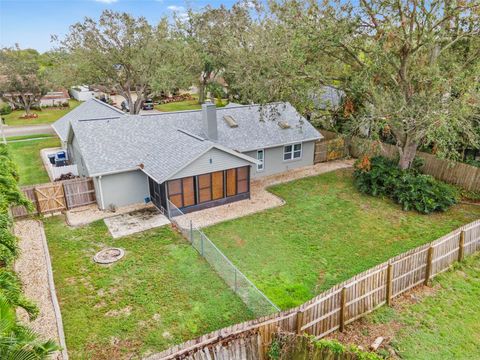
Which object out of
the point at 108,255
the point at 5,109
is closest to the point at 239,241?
the point at 108,255

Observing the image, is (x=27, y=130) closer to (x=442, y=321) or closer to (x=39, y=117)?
(x=39, y=117)

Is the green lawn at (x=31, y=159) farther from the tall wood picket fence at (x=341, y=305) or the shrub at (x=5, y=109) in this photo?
the shrub at (x=5, y=109)

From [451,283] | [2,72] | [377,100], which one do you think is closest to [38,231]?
[451,283]

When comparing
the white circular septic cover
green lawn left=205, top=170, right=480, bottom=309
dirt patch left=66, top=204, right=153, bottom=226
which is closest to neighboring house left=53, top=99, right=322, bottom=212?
dirt patch left=66, top=204, right=153, bottom=226

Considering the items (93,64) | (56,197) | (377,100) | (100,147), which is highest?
(93,64)

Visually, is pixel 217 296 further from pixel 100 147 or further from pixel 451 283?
pixel 100 147

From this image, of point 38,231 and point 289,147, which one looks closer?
point 38,231

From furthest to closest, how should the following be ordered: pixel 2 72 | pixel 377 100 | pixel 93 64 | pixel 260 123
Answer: pixel 2 72, pixel 93 64, pixel 260 123, pixel 377 100
